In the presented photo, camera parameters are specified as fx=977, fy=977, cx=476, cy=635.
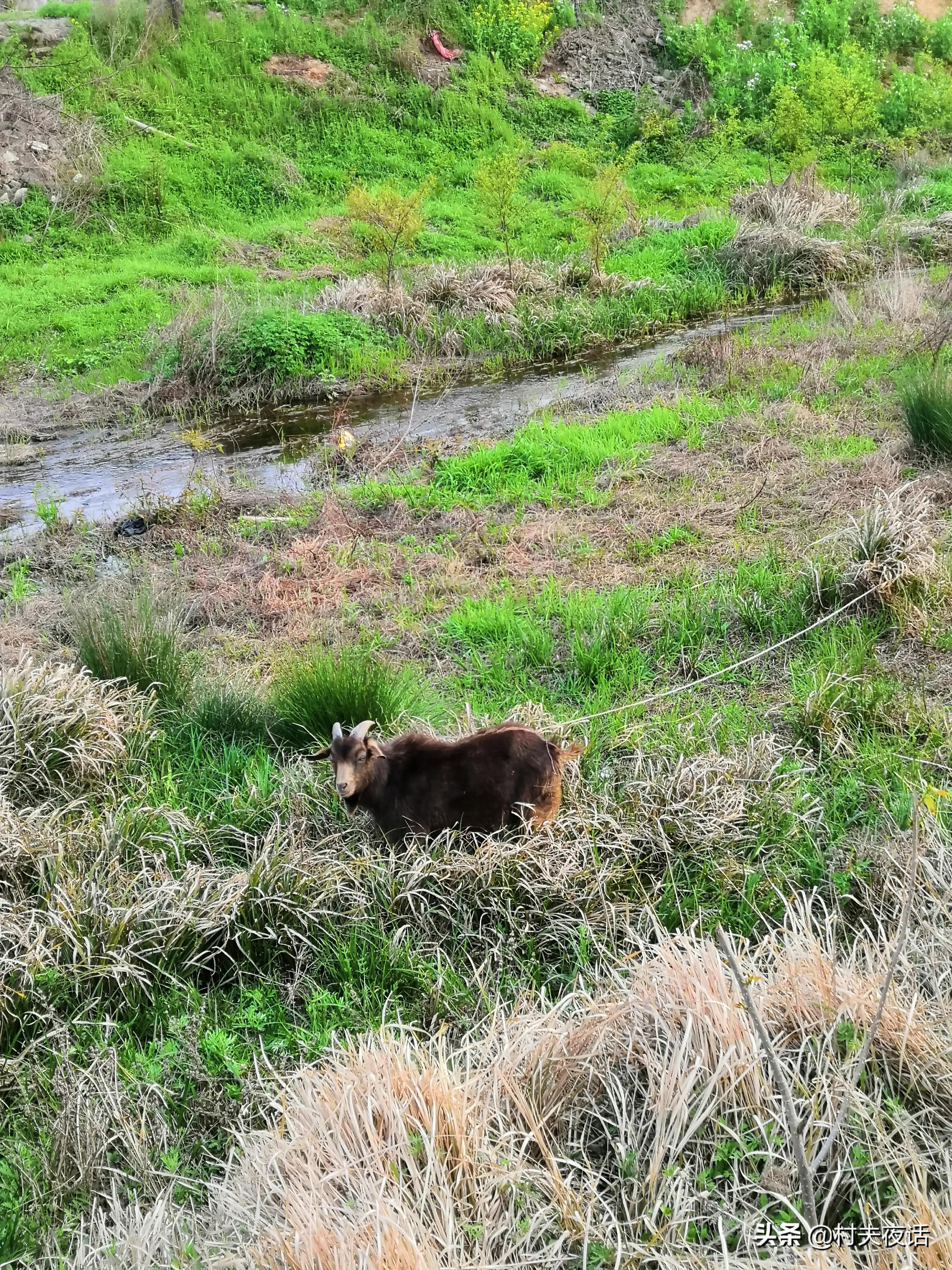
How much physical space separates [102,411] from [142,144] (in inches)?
356

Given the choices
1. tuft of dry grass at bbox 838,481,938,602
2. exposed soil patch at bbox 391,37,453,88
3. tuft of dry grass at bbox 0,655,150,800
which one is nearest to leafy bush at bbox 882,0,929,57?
exposed soil patch at bbox 391,37,453,88

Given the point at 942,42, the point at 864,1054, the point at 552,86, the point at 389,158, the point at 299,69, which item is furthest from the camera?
the point at 942,42

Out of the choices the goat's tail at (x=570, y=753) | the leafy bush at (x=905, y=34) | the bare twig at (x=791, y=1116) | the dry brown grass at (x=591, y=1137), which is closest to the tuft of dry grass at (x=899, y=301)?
the goat's tail at (x=570, y=753)

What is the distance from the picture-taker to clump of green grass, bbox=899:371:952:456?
726 centimetres

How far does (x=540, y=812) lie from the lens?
3875 millimetres

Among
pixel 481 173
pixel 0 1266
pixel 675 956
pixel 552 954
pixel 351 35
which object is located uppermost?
pixel 351 35

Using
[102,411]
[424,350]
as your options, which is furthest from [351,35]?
[102,411]

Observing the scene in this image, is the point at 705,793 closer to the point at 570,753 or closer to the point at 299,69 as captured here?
the point at 570,753

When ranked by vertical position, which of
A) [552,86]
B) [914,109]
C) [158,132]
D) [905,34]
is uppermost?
[905,34]

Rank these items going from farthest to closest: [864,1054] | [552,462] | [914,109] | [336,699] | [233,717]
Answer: [914,109] → [552,462] → [233,717] → [336,699] → [864,1054]

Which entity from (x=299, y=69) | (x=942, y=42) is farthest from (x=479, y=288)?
(x=942, y=42)

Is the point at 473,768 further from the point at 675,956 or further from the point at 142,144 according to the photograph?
the point at 142,144

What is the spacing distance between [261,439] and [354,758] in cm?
782

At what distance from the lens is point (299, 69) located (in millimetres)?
20391
